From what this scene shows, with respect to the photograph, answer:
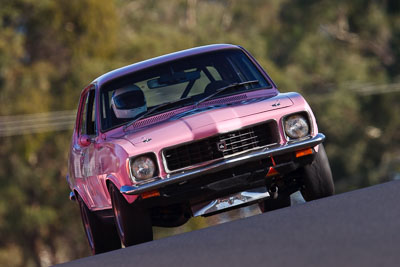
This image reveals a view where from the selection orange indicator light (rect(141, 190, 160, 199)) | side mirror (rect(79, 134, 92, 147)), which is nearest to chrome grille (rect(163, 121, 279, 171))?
orange indicator light (rect(141, 190, 160, 199))

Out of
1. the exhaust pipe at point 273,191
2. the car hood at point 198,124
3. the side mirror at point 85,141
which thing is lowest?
the exhaust pipe at point 273,191

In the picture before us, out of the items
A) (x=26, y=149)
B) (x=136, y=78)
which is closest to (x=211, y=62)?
(x=136, y=78)

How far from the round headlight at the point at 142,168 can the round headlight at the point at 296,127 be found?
112 cm

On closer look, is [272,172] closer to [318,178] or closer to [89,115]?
[318,178]

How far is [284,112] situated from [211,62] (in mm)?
1400

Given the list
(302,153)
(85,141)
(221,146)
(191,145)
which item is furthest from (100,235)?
(302,153)

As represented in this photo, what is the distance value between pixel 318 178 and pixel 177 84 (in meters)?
1.56

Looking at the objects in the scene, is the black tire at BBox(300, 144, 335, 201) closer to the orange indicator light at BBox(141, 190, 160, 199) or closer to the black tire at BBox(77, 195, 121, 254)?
the orange indicator light at BBox(141, 190, 160, 199)

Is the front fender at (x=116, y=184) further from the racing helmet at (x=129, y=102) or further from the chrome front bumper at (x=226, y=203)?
the racing helmet at (x=129, y=102)

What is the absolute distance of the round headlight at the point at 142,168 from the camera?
876 cm

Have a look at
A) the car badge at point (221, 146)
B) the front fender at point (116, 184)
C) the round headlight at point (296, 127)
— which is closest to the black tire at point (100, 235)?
the front fender at point (116, 184)

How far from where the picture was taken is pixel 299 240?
21.7 feet

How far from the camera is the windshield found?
9.65 metres

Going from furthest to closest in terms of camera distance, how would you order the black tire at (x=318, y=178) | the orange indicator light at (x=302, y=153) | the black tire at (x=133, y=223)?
the black tire at (x=318, y=178), the orange indicator light at (x=302, y=153), the black tire at (x=133, y=223)
